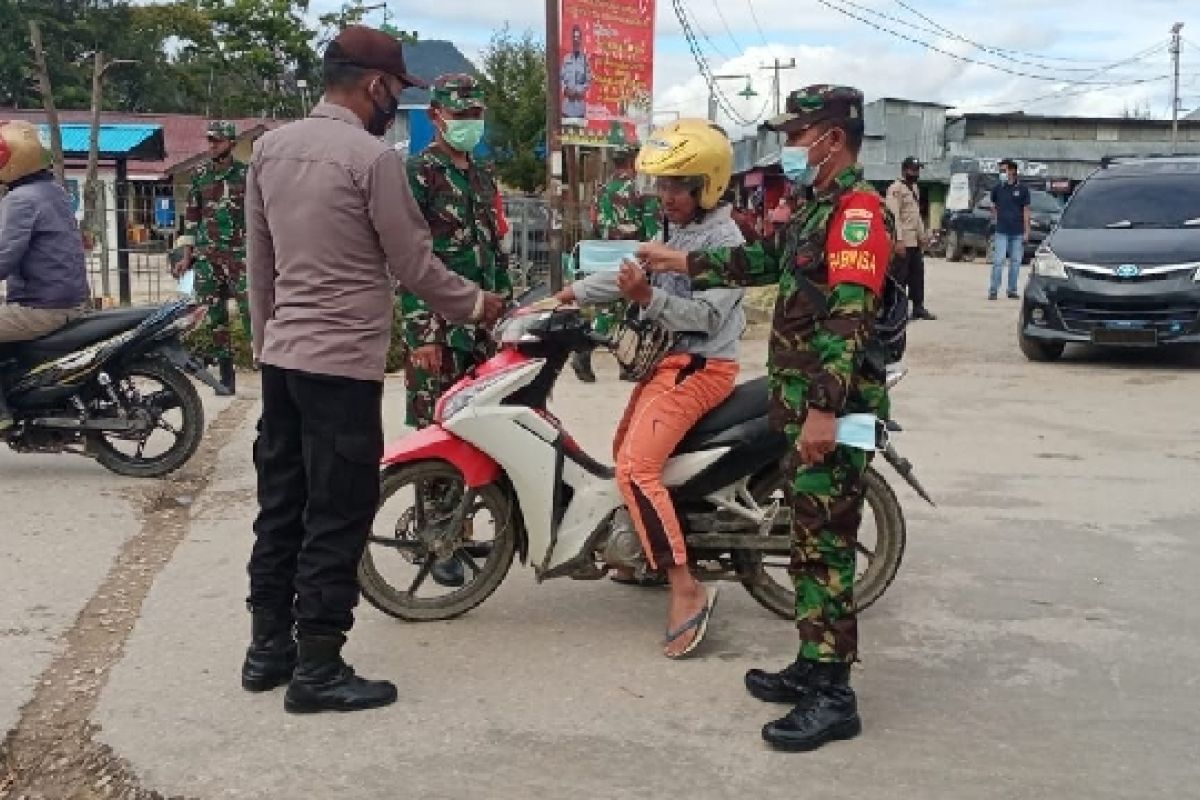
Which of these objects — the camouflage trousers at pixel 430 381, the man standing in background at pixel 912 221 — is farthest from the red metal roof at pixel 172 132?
the camouflage trousers at pixel 430 381

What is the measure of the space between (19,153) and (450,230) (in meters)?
2.70

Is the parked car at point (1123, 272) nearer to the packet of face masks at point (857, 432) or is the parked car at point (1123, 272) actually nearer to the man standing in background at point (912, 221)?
the man standing in background at point (912, 221)

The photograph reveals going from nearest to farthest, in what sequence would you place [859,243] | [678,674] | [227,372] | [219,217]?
[859,243], [678,674], [219,217], [227,372]

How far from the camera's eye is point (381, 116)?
4.05 m

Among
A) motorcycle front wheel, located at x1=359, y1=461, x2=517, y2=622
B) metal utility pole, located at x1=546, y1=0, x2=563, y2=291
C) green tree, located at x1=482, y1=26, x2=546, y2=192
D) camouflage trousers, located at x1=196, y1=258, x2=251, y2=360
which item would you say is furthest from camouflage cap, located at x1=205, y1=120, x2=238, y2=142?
green tree, located at x1=482, y1=26, x2=546, y2=192

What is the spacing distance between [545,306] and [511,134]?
1084 inches

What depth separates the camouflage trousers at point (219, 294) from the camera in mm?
9711

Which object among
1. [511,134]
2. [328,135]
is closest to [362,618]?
[328,135]

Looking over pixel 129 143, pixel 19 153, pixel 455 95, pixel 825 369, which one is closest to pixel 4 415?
pixel 19 153

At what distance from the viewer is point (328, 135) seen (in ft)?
12.7

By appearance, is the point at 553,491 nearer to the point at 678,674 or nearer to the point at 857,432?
the point at 678,674

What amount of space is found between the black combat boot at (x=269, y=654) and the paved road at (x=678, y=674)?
0.26 ft

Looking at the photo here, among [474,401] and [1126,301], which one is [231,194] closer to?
[474,401]

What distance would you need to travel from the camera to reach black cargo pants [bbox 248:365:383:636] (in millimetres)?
3951
